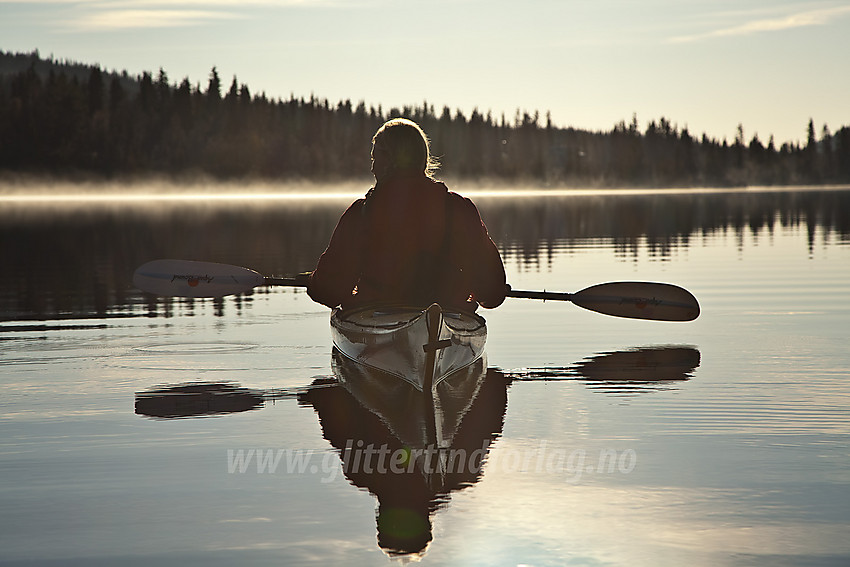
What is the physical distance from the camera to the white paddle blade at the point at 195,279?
45.4ft

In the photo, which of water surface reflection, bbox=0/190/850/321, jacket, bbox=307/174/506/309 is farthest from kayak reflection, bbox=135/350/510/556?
water surface reflection, bbox=0/190/850/321

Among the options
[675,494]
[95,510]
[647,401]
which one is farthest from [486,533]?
[647,401]

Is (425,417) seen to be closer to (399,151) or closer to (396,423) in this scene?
(396,423)

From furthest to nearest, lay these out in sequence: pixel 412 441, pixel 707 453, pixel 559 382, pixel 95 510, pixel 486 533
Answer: pixel 559 382, pixel 412 441, pixel 707 453, pixel 95 510, pixel 486 533

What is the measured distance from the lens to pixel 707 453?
25.9ft

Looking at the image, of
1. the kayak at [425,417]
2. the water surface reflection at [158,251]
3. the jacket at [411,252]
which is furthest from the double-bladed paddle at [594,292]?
the water surface reflection at [158,251]

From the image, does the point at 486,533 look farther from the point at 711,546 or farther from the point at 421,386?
the point at 421,386

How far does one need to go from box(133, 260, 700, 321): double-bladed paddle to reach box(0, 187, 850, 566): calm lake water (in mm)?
438

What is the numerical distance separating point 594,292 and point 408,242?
433 centimetres

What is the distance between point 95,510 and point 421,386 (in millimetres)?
3430

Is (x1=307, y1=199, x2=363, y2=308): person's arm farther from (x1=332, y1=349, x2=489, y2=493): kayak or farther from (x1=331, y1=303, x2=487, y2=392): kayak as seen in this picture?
(x1=332, y1=349, x2=489, y2=493): kayak

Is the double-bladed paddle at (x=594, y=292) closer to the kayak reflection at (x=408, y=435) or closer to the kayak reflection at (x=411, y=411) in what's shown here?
the kayak reflection at (x=411, y=411)

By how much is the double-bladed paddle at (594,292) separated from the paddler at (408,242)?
2.79 metres

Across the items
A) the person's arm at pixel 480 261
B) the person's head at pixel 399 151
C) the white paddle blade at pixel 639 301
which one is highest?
the person's head at pixel 399 151
